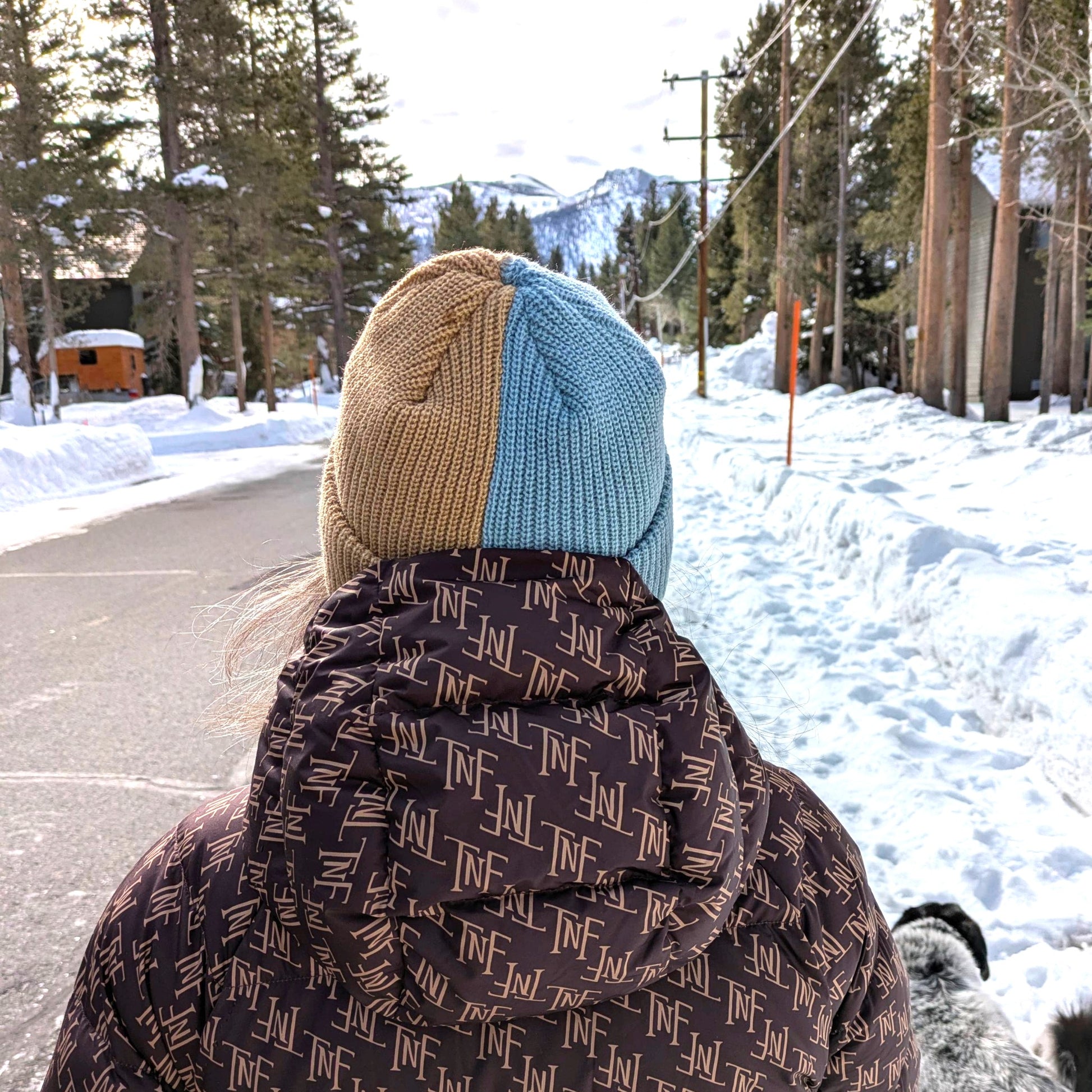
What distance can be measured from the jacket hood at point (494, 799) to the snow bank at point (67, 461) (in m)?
12.3

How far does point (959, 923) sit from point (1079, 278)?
2197cm

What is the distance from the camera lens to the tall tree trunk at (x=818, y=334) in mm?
29109

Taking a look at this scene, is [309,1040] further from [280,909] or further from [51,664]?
[51,664]

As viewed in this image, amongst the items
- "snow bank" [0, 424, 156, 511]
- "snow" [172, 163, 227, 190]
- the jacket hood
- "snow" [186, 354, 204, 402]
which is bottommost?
"snow bank" [0, 424, 156, 511]

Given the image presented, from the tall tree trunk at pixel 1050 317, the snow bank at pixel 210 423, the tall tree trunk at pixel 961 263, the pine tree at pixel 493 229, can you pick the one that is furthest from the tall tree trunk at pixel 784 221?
the pine tree at pixel 493 229

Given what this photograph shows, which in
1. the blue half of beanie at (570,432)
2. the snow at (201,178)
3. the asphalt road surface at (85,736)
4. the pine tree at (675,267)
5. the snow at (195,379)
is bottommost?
the asphalt road surface at (85,736)

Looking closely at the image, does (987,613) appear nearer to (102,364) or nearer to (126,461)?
(126,461)

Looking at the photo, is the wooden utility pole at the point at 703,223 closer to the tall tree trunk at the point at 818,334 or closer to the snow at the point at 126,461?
the tall tree trunk at the point at 818,334

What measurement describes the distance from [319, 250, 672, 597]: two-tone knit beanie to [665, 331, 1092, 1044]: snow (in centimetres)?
73

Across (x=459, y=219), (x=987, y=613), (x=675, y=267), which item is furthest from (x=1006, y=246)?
(x=675, y=267)

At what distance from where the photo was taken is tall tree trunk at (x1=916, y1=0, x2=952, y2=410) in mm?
16156

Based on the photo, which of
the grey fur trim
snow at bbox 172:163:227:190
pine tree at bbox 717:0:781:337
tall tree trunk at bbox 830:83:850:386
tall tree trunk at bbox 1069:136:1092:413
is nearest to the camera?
the grey fur trim

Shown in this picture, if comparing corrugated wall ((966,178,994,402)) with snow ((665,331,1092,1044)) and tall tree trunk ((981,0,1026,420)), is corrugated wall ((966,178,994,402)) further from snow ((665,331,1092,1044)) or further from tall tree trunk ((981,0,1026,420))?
snow ((665,331,1092,1044))

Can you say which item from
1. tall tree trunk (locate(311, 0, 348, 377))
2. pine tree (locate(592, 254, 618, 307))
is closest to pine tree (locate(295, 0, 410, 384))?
tall tree trunk (locate(311, 0, 348, 377))
